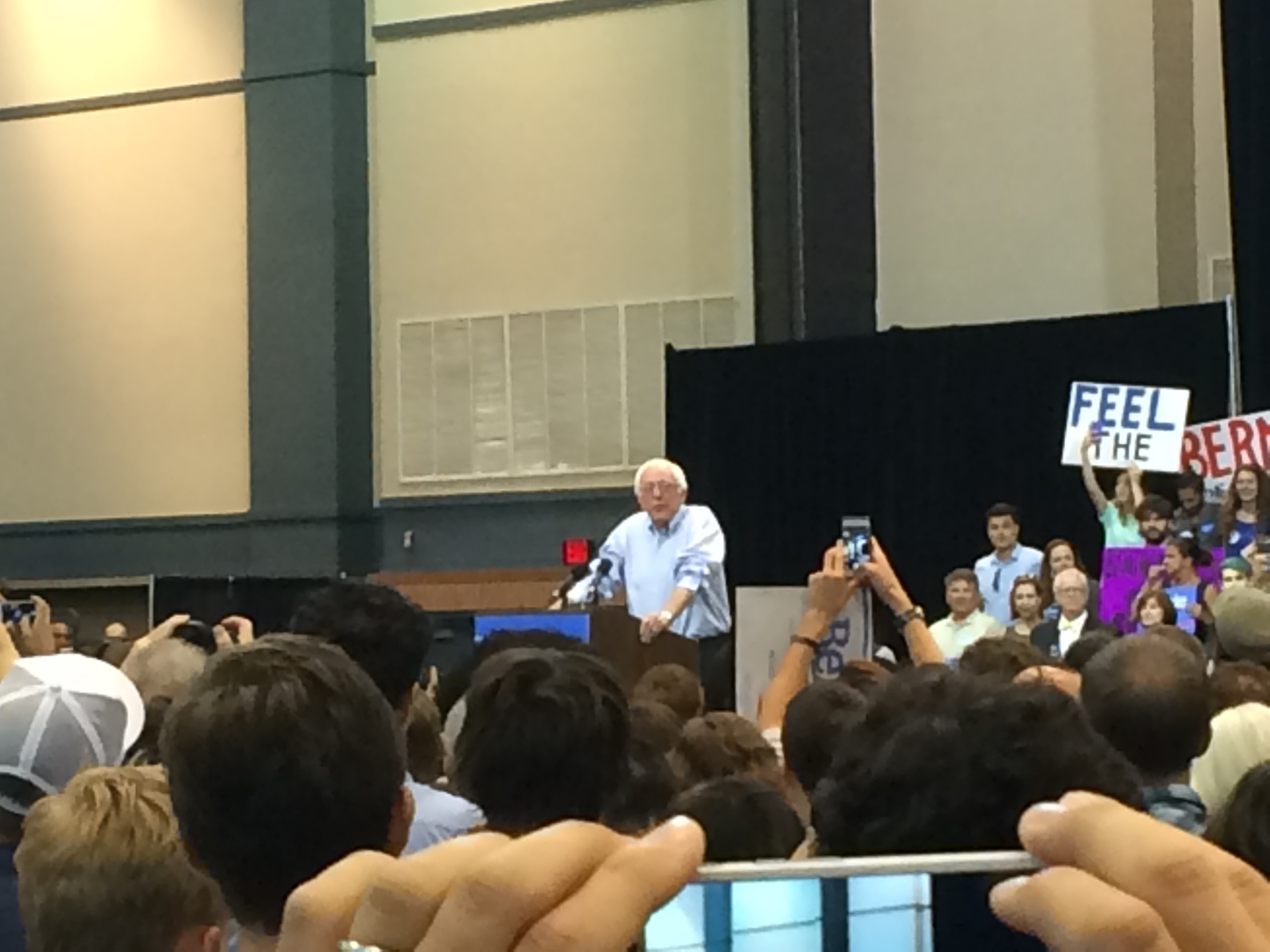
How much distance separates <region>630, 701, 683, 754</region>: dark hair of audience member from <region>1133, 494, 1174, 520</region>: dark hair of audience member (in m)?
5.52

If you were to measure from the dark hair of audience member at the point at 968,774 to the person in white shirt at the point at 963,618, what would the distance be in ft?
22.6

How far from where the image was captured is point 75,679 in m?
2.02

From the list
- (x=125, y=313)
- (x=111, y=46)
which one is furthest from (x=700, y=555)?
(x=111, y=46)

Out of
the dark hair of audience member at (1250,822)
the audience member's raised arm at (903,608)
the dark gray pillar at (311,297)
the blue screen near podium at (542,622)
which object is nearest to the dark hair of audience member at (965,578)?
the blue screen near podium at (542,622)

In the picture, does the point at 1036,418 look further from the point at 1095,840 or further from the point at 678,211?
the point at 1095,840

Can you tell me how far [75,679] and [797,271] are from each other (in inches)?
351

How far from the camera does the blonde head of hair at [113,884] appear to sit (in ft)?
4.93

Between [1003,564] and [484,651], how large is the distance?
20.1 feet

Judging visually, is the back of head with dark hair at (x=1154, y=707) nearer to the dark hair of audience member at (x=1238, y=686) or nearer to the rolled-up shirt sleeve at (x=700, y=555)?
the dark hair of audience member at (x=1238, y=686)

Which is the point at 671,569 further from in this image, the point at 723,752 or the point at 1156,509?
the point at 723,752

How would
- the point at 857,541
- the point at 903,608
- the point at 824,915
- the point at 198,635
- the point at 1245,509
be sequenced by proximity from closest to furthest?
1. the point at 824,915
2. the point at 903,608
3. the point at 198,635
4. the point at 857,541
5. the point at 1245,509

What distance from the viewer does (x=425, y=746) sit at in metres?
2.82

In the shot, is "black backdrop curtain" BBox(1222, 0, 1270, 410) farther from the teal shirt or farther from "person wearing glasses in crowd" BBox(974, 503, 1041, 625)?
"person wearing glasses in crowd" BBox(974, 503, 1041, 625)

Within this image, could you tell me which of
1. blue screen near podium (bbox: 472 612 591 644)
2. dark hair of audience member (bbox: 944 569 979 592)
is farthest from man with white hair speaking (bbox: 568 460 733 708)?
dark hair of audience member (bbox: 944 569 979 592)
